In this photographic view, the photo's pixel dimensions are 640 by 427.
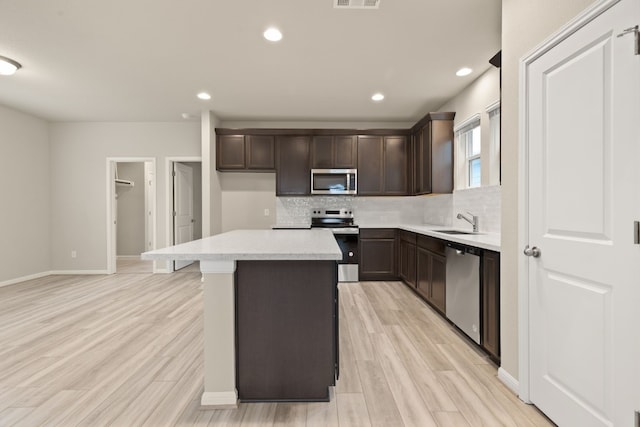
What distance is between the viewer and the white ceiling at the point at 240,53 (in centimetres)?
245

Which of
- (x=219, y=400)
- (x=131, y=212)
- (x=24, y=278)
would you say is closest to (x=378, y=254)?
(x=219, y=400)

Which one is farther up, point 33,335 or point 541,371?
point 541,371

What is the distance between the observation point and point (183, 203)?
605 centimetres

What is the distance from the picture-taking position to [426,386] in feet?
6.60

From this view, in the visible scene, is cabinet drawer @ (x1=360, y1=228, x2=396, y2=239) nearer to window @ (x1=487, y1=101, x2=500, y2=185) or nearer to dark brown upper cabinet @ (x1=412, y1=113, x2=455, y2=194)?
dark brown upper cabinet @ (x1=412, y1=113, x2=455, y2=194)

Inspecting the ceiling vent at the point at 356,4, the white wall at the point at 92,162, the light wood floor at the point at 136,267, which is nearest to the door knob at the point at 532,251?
the ceiling vent at the point at 356,4

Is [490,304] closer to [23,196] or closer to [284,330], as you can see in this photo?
[284,330]

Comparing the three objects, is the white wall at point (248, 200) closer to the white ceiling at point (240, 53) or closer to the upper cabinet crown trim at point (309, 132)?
the upper cabinet crown trim at point (309, 132)

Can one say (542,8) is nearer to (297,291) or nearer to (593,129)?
(593,129)

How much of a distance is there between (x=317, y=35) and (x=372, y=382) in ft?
9.14

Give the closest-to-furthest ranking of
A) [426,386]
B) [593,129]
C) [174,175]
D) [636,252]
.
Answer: [636,252] < [593,129] < [426,386] < [174,175]

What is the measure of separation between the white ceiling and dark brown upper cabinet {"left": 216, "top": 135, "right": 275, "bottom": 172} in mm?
505

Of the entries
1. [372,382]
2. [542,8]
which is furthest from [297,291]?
[542,8]

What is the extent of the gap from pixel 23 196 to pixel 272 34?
5033 millimetres
